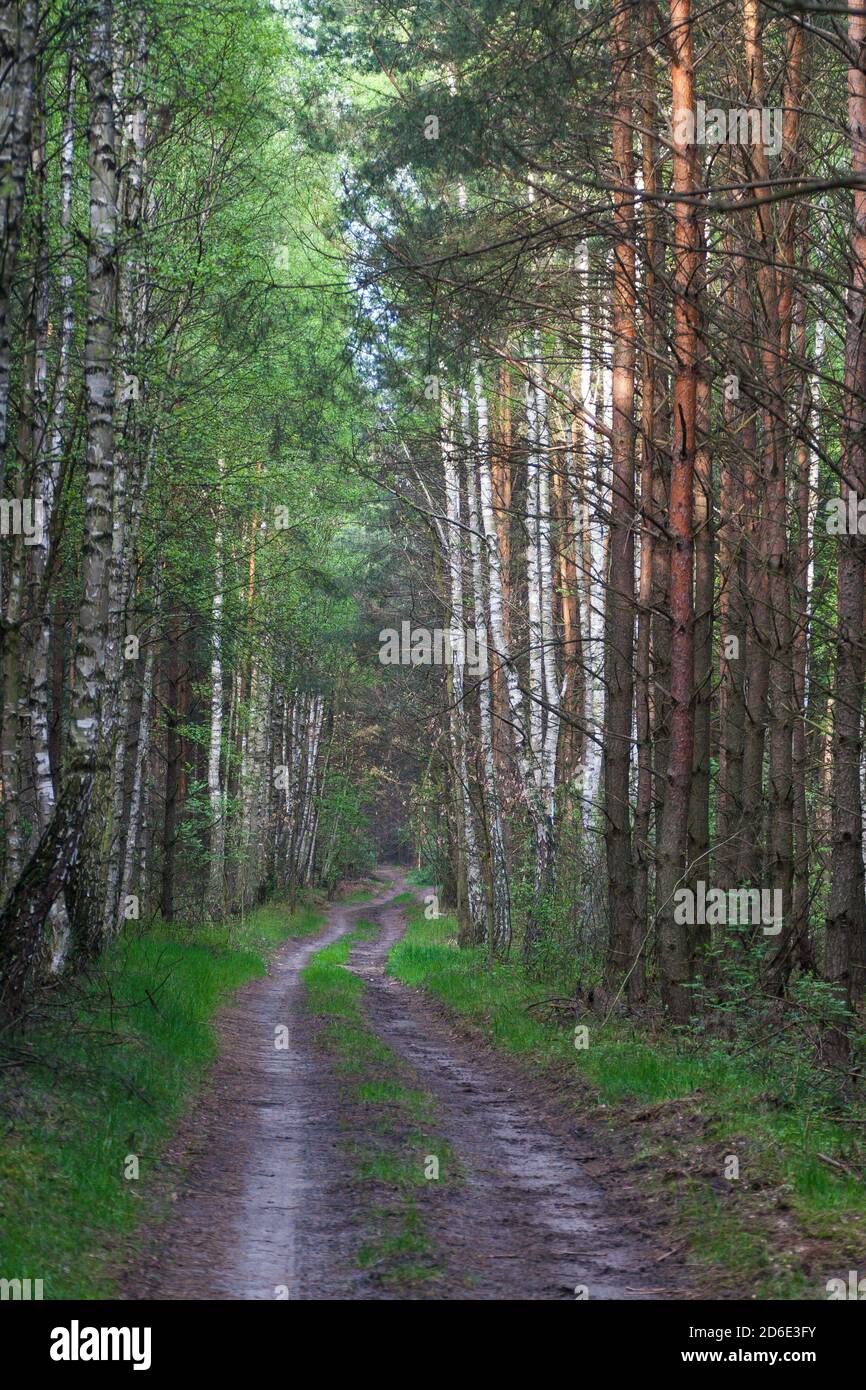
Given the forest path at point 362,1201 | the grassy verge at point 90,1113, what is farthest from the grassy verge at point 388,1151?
the grassy verge at point 90,1113

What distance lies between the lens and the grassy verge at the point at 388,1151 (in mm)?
6219

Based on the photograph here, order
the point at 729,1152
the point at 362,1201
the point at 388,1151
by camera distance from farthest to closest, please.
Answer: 1. the point at 388,1151
2. the point at 729,1152
3. the point at 362,1201

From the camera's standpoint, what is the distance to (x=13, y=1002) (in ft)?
27.9

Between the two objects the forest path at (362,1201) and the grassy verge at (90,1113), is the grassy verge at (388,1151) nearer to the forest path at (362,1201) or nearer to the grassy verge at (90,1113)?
the forest path at (362,1201)

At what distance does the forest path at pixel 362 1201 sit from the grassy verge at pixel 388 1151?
70 millimetres

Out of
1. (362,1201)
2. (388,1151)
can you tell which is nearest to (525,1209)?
(362,1201)

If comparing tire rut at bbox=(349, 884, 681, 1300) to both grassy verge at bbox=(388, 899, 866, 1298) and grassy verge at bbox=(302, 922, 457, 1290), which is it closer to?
grassy verge at bbox=(302, 922, 457, 1290)

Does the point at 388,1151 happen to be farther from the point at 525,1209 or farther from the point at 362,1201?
the point at 525,1209

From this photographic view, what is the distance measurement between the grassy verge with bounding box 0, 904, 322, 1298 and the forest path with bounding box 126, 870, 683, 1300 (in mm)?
271

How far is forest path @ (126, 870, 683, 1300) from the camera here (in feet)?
19.5

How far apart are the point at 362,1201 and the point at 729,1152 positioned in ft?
7.77

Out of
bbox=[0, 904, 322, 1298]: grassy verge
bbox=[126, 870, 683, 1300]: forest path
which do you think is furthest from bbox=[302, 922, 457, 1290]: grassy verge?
bbox=[0, 904, 322, 1298]: grassy verge

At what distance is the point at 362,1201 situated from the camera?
724 cm
